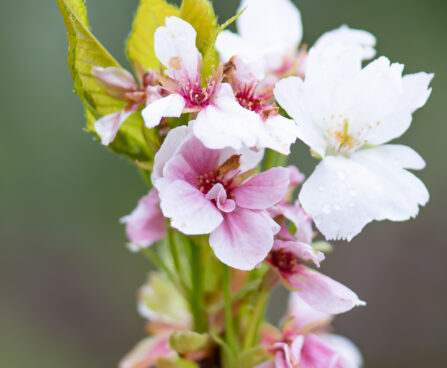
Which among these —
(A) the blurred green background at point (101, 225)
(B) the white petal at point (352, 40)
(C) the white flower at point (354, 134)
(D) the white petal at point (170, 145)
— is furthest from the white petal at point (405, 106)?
(A) the blurred green background at point (101, 225)

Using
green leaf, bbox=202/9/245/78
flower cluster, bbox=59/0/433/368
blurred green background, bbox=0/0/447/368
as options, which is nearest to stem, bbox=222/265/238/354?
flower cluster, bbox=59/0/433/368

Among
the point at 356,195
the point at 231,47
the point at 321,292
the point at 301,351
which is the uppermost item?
the point at 231,47

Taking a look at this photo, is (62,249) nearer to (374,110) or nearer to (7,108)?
(7,108)

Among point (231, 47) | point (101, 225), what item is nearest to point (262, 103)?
point (231, 47)

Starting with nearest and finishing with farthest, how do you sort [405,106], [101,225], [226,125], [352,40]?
[226,125]
[405,106]
[352,40]
[101,225]

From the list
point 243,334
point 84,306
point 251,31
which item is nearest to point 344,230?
point 243,334

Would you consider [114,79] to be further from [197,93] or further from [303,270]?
[303,270]
